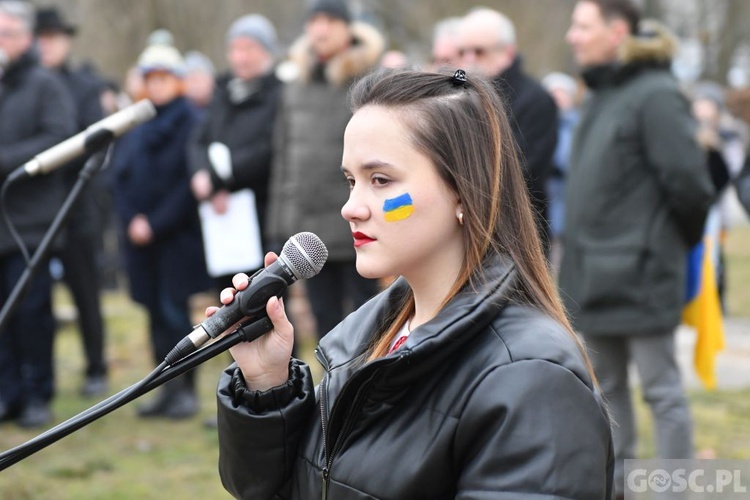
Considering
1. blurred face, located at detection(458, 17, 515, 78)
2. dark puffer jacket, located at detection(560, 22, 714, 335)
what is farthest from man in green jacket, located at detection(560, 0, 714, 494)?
blurred face, located at detection(458, 17, 515, 78)

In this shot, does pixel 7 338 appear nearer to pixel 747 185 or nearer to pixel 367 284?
pixel 367 284

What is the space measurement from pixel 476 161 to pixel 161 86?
4760 millimetres

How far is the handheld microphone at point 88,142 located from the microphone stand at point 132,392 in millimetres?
1103

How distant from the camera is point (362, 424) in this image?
201 centimetres

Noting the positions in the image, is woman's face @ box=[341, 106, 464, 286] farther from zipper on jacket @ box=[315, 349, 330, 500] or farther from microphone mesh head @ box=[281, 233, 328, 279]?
zipper on jacket @ box=[315, 349, 330, 500]

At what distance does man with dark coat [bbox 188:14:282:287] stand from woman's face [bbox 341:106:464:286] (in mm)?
4018

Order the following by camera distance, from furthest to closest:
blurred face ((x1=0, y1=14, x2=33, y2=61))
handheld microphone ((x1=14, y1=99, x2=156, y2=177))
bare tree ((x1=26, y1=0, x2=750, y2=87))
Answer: bare tree ((x1=26, y1=0, x2=750, y2=87)), blurred face ((x1=0, y1=14, x2=33, y2=61)), handheld microphone ((x1=14, y1=99, x2=156, y2=177))

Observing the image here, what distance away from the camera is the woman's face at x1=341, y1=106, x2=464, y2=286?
1999 millimetres

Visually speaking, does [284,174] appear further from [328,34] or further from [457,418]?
[457,418]

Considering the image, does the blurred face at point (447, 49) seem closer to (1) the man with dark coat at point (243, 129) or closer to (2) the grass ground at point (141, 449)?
(1) the man with dark coat at point (243, 129)

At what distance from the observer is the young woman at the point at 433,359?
1807 millimetres

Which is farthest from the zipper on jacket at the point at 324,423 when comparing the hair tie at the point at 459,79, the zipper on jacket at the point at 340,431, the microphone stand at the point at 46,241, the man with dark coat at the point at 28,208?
the man with dark coat at the point at 28,208

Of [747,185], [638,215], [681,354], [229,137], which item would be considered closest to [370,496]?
[638,215]

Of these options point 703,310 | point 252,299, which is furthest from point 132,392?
point 703,310
